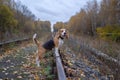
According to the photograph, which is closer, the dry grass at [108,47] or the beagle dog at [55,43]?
the beagle dog at [55,43]

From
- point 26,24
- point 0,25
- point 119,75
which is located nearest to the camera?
point 119,75

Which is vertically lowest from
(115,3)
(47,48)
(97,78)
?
(97,78)

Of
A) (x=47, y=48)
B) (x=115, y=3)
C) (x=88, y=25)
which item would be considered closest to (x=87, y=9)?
(x=88, y=25)

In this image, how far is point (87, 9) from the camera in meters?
80.2

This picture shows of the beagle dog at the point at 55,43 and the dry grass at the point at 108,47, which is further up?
the beagle dog at the point at 55,43

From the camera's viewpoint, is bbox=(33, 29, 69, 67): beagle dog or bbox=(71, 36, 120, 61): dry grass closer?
bbox=(33, 29, 69, 67): beagle dog

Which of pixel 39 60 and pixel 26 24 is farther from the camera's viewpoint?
pixel 26 24

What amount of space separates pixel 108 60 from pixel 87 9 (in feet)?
234

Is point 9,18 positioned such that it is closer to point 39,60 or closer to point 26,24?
point 39,60

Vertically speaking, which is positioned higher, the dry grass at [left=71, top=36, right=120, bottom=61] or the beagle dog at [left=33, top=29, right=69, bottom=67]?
the beagle dog at [left=33, top=29, right=69, bottom=67]

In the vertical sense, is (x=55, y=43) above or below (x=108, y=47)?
above

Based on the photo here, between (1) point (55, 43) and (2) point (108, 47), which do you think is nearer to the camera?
(1) point (55, 43)

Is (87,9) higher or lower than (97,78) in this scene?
higher

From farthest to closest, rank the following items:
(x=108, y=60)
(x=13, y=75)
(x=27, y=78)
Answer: (x=108, y=60)
(x=13, y=75)
(x=27, y=78)
